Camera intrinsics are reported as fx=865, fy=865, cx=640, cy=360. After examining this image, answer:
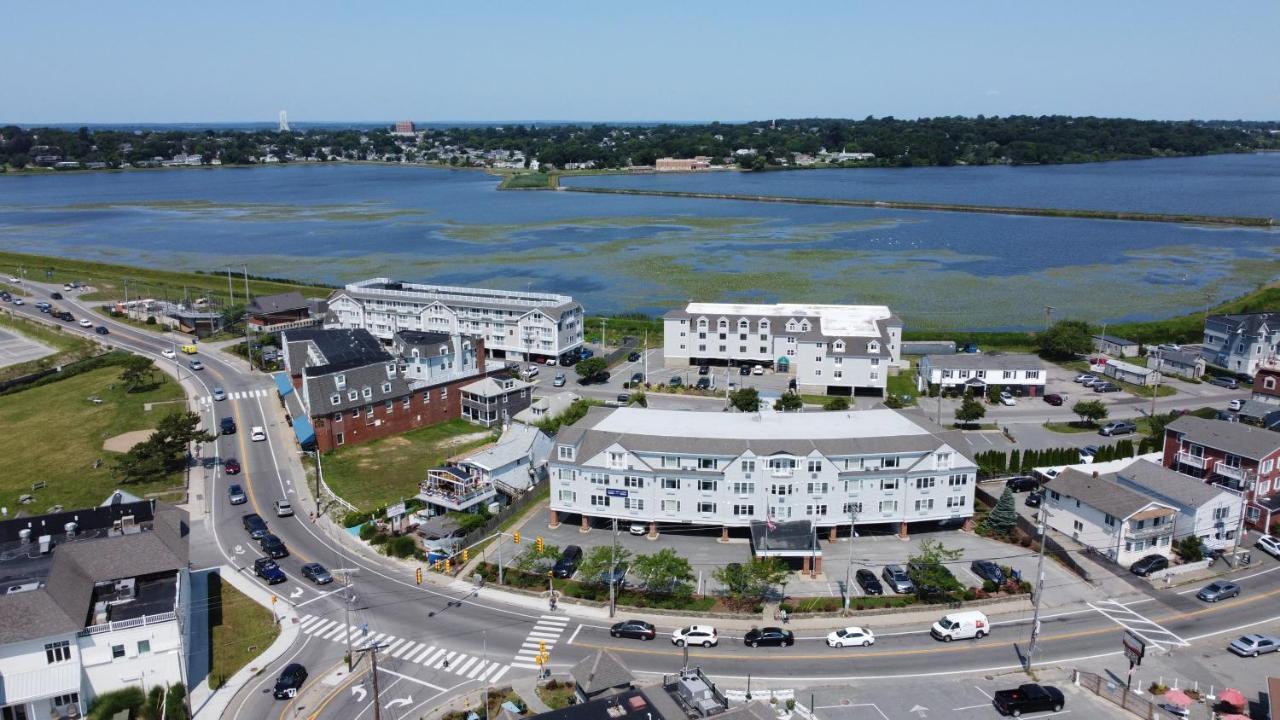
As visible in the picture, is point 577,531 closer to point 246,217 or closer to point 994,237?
point 994,237

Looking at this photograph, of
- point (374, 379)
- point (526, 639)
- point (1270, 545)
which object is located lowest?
point (526, 639)

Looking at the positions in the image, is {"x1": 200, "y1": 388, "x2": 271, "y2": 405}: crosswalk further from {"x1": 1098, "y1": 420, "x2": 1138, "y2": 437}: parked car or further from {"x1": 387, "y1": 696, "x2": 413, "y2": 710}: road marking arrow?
{"x1": 1098, "y1": 420, "x2": 1138, "y2": 437}: parked car

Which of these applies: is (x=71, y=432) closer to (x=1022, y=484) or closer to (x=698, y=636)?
(x=698, y=636)

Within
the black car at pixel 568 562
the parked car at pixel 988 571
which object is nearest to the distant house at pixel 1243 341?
the parked car at pixel 988 571

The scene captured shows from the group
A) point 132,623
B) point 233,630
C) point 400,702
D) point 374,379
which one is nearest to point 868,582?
point 400,702

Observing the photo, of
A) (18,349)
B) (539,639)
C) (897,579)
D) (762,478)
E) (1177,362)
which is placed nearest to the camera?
(539,639)

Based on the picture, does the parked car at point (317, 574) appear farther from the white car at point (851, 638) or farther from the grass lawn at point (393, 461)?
the white car at point (851, 638)
